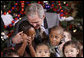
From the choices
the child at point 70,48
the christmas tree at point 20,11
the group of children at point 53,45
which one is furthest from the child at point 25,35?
the child at point 70,48

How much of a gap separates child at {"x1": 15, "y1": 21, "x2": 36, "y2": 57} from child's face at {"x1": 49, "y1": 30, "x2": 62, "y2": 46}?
133 millimetres

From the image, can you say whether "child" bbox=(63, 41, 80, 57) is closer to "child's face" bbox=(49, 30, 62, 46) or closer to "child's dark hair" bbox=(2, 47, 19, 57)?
"child's face" bbox=(49, 30, 62, 46)

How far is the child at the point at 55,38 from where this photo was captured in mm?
1152

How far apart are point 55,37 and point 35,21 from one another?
20 cm

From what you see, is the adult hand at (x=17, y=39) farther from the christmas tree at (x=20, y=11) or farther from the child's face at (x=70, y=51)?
the child's face at (x=70, y=51)

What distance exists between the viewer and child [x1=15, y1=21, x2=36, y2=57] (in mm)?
1040

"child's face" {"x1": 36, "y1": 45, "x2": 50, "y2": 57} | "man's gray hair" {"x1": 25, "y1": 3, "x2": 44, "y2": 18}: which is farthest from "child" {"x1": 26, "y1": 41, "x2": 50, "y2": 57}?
"man's gray hair" {"x1": 25, "y1": 3, "x2": 44, "y2": 18}

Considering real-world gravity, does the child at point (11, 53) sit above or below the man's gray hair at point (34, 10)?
below

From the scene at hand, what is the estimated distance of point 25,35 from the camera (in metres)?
1.09

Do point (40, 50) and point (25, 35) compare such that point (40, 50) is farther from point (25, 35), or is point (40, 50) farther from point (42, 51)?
point (25, 35)

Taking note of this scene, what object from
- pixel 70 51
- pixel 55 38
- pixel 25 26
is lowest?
pixel 70 51

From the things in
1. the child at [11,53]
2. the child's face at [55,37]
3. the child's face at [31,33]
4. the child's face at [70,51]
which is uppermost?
the child's face at [31,33]

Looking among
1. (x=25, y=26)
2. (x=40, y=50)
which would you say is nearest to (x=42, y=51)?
(x=40, y=50)

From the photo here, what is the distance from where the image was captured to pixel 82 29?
1.41m
